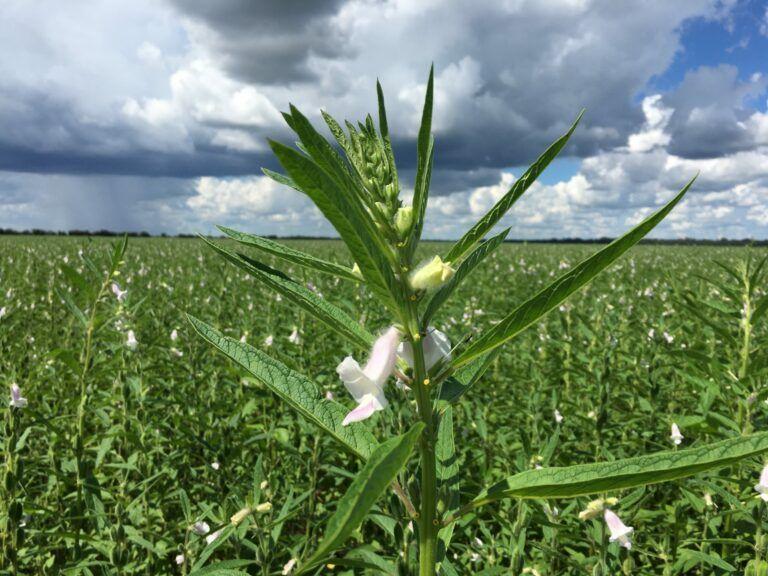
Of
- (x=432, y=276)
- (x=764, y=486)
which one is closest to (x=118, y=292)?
(x=432, y=276)

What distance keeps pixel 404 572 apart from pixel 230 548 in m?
2.27

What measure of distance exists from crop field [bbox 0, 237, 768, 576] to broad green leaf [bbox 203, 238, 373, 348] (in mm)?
176

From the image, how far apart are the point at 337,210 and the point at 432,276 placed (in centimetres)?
25

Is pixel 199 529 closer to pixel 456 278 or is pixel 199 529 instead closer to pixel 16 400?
pixel 16 400

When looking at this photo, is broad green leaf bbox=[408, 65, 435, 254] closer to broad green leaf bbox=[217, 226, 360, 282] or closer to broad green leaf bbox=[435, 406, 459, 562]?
broad green leaf bbox=[217, 226, 360, 282]

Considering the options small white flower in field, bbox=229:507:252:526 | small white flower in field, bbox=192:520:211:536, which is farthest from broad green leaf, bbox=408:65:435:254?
small white flower in field, bbox=192:520:211:536

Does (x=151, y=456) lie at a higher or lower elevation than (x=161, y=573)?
higher

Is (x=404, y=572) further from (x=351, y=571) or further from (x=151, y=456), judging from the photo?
(x=151, y=456)

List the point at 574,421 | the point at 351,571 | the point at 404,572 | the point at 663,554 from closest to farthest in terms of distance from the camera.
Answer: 1. the point at 404,572
2. the point at 663,554
3. the point at 351,571
4. the point at 574,421

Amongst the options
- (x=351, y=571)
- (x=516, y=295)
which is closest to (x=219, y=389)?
(x=351, y=571)

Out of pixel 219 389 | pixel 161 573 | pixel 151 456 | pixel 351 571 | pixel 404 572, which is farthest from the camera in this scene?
pixel 219 389

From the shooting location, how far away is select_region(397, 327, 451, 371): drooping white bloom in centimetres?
92

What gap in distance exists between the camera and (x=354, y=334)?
3.12ft

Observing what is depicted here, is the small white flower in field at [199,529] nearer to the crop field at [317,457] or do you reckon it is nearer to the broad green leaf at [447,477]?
the crop field at [317,457]
